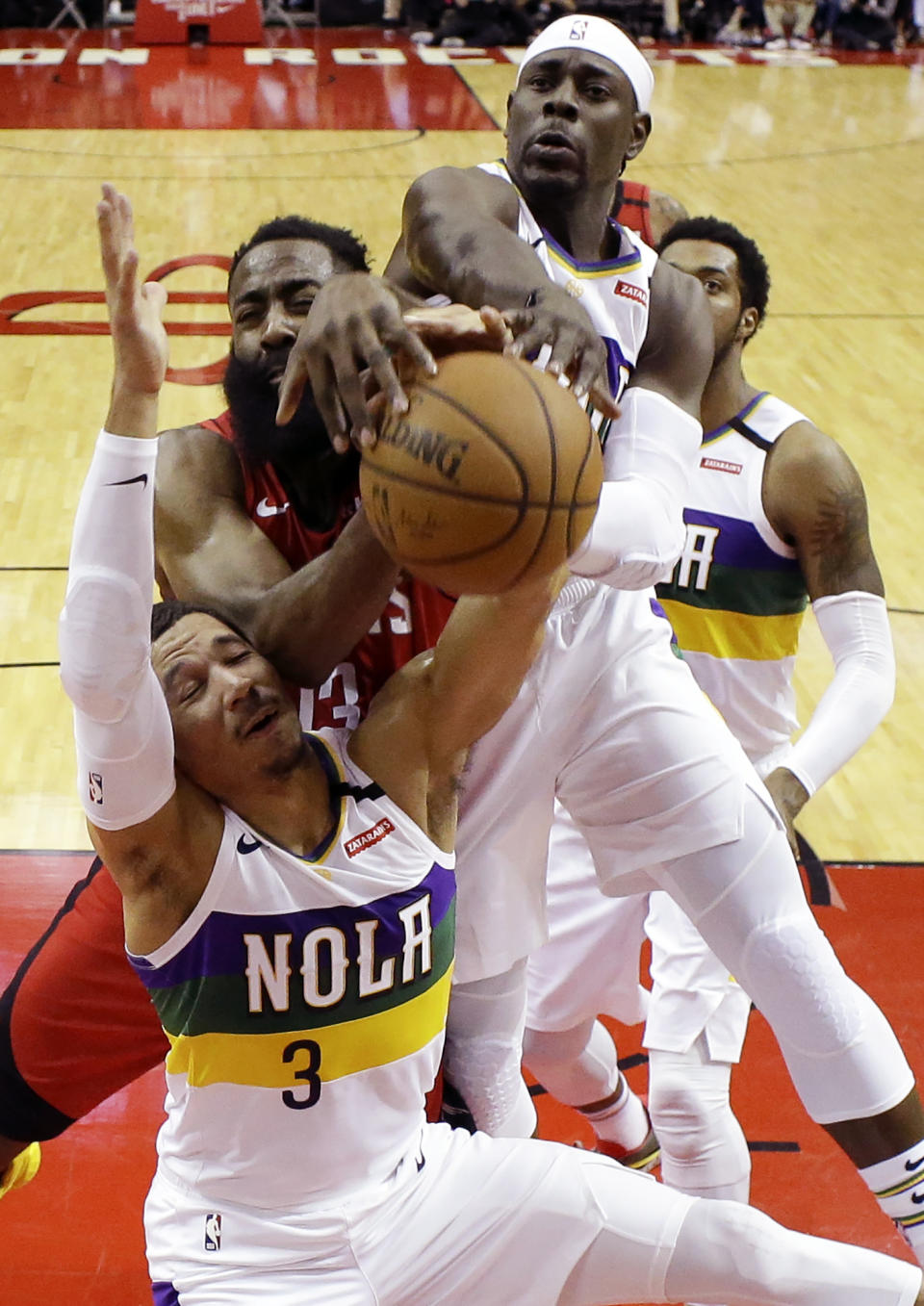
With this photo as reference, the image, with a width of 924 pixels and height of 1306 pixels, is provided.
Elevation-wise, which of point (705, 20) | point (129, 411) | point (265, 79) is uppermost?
point (129, 411)

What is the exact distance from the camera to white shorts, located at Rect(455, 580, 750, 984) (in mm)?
3396

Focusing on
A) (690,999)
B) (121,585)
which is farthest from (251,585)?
(690,999)

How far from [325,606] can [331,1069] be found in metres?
0.85

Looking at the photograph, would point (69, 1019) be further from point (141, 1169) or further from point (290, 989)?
point (290, 989)

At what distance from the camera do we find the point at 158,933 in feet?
9.37

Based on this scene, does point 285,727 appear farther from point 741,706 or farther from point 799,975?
point 741,706

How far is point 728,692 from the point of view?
14.2 feet

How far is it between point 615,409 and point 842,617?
1584 mm

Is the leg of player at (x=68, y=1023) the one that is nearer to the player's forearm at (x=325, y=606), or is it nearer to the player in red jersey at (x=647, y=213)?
the player's forearm at (x=325, y=606)

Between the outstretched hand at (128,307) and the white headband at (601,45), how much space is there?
4.67ft

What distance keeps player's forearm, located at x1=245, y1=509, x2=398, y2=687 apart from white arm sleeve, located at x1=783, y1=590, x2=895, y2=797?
4.75 ft

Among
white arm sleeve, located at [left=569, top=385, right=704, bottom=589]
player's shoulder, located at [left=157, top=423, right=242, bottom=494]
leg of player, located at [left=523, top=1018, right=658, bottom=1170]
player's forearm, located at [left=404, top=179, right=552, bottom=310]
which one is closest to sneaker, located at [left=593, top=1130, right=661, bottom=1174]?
leg of player, located at [left=523, top=1018, right=658, bottom=1170]

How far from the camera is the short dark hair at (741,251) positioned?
183 inches

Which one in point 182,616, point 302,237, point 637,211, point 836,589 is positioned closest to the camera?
point 182,616
